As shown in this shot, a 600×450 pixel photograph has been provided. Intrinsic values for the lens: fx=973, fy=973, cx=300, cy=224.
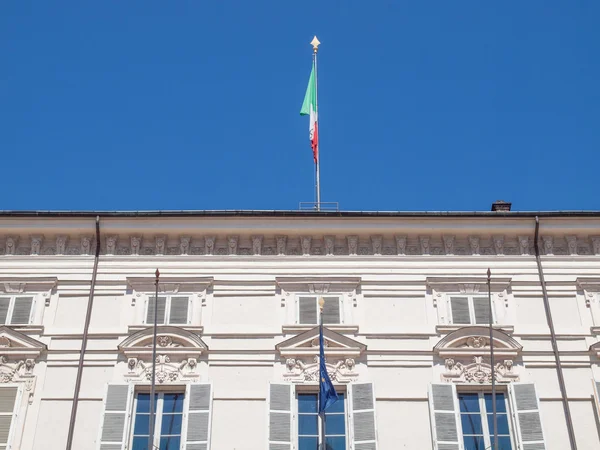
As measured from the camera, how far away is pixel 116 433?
17.7m

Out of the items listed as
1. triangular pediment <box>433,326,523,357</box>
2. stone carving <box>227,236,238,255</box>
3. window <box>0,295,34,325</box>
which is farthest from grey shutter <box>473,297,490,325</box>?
window <box>0,295,34,325</box>

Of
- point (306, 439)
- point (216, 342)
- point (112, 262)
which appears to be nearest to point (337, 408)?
point (306, 439)

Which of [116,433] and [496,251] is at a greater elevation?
[496,251]

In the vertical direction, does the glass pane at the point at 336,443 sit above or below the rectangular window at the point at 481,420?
below

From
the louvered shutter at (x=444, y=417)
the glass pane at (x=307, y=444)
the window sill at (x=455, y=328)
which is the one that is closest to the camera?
the louvered shutter at (x=444, y=417)

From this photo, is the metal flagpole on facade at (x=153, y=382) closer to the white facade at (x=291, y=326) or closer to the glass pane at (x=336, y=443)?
the white facade at (x=291, y=326)

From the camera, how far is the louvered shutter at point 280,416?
57.7 ft

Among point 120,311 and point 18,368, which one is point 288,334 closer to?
point 120,311

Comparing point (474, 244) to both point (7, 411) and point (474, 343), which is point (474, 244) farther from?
point (7, 411)

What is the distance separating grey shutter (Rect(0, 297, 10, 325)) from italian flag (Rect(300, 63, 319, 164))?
8.41 metres

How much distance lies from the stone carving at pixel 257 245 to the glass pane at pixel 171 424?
3998 millimetres

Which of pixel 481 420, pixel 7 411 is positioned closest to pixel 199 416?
pixel 7 411

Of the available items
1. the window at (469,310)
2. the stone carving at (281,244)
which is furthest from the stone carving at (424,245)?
the stone carving at (281,244)

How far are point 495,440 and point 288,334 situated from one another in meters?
4.63
